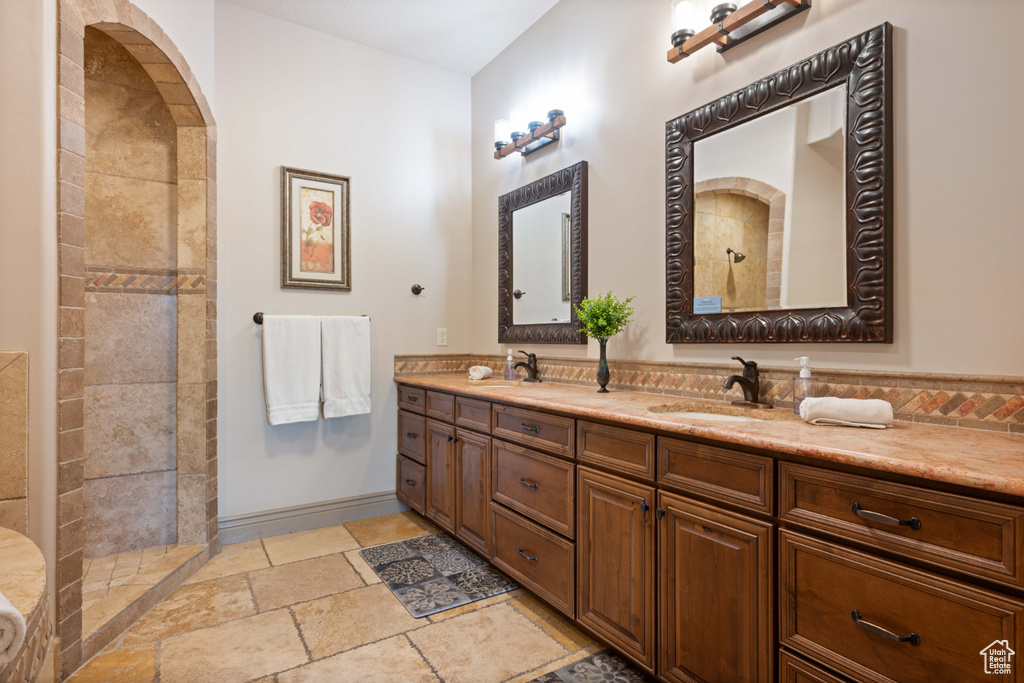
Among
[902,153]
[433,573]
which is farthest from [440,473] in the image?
[902,153]

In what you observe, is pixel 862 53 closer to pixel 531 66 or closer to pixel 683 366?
pixel 683 366

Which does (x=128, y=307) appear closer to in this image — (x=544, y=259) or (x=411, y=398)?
(x=411, y=398)

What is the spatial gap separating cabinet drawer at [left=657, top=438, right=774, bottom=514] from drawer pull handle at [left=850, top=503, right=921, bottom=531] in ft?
0.59

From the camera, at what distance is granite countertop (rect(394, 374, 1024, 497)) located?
0.91 meters

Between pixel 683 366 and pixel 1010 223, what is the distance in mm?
1020

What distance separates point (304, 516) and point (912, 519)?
2795 millimetres

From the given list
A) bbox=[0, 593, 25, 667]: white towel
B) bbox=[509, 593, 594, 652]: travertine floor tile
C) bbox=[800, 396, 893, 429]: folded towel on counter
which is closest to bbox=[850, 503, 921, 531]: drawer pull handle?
bbox=[800, 396, 893, 429]: folded towel on counter

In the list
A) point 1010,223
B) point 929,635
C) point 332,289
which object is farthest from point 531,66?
point 929,635

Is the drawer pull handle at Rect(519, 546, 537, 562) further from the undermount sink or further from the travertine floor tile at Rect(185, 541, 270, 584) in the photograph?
the travertine floor tile at Rect(185, 541, 270, 584)

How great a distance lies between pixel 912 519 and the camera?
968 millimetres

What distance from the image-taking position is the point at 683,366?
204 cm

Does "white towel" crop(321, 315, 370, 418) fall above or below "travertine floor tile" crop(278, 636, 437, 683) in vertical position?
above

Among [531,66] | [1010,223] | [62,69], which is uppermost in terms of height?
[531,66]

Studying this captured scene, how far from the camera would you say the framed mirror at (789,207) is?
4.85ft
